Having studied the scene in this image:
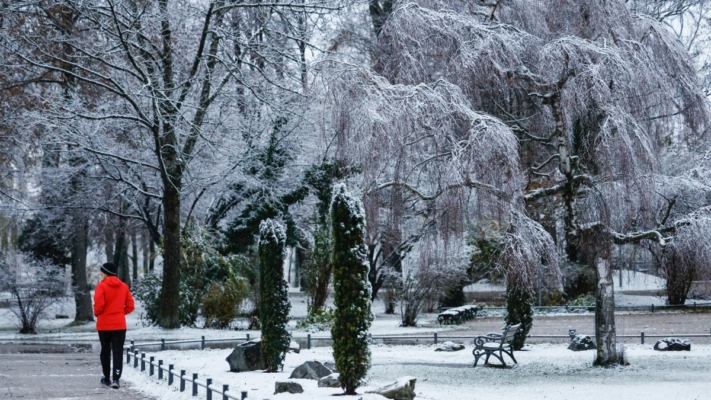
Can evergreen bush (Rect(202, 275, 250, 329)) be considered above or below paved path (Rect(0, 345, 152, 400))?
above

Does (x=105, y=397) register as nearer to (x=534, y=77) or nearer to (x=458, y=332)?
(x=534, y=77)

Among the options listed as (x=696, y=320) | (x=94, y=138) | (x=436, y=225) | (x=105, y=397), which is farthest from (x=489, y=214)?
(x=696, y=320)

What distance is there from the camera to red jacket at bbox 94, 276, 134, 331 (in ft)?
39.1

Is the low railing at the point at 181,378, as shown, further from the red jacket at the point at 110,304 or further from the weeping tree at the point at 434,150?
the weeping tree at the point at 434,150

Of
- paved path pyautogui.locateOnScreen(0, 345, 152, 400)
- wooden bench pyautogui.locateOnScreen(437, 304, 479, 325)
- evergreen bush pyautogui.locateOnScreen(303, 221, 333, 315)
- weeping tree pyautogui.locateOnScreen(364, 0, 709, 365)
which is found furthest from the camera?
wooden bench pyautogui.locateOnScreen(437, 304, 479, 325)

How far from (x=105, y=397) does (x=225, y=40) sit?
13775 millimetres

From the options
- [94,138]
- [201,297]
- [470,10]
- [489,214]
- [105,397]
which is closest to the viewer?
[105,397]

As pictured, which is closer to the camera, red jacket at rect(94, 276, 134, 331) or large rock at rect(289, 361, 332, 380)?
red jacket at rect(94, 276, 134, 331)

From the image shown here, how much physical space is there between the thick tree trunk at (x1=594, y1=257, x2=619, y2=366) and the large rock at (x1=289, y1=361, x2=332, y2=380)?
225 inches

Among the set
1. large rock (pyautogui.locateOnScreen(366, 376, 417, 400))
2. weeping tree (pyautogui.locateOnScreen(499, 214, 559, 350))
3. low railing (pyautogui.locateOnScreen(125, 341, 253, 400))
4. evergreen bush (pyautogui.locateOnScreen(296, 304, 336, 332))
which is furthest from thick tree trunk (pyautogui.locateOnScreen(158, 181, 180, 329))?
large rock (pyautogui.locateOnScreen(366, 376, 417, 400))

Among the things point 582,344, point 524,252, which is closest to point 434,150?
point 524,252

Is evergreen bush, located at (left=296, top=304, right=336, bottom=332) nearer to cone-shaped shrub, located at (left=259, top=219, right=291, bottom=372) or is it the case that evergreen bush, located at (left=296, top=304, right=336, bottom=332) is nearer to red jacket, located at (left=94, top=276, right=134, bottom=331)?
cone-shaped shrub, located at (left=259, top=219, right=291, bottom=372)

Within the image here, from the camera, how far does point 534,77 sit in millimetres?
15672

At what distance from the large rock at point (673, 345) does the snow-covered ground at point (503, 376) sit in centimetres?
20
